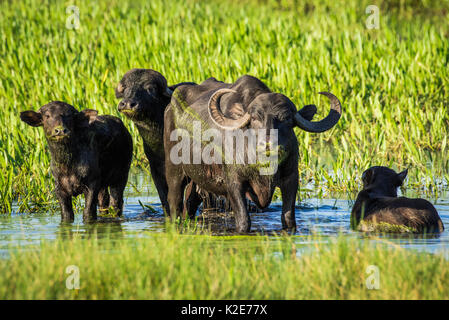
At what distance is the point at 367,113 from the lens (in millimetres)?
12383

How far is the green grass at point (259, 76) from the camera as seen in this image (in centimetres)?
1024

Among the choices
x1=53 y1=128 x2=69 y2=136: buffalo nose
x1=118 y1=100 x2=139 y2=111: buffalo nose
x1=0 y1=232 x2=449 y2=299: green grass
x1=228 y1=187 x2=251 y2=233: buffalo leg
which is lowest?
x1=0 y1=232 x2=449 y2=299: green grass

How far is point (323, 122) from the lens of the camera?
7.60 m

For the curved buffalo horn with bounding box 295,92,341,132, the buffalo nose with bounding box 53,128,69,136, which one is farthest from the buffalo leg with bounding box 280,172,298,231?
the buffalo nose with bounding box 53,128,69,136

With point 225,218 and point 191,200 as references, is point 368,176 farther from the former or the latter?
point 191,200

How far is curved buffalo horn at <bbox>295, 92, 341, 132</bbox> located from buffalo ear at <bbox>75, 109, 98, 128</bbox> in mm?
2359

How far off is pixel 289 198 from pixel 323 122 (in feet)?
2.63

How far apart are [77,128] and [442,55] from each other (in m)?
8.56

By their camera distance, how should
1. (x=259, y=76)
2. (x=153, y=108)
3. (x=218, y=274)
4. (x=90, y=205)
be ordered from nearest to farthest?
(x=218, y=274) → (x=90, y=205) → (x=153, y=108) → (x=259, y=76)

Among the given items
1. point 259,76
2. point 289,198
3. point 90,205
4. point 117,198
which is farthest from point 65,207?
point 259,76

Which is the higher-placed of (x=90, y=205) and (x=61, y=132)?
(x=61, y=132)

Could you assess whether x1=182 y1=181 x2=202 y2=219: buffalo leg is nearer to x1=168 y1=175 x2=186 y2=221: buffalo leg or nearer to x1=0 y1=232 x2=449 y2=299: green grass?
x1=168 y1=175 x2=186 y2=221: buffalo leg

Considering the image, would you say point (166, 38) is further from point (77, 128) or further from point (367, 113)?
point (77, 128)

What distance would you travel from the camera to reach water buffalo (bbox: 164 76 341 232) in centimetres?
718
